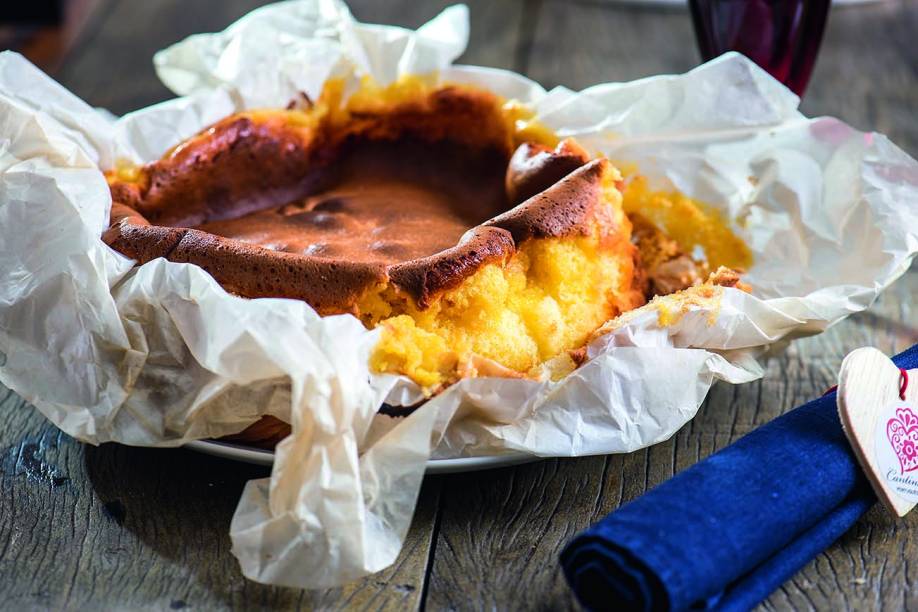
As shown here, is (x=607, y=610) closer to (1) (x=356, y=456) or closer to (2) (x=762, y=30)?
(1) (x=356, y=456)

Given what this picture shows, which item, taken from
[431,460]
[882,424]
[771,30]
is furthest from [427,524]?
[771,30]

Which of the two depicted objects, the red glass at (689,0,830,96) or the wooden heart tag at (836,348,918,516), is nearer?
the wooden heart tag at (836,348,918,516)

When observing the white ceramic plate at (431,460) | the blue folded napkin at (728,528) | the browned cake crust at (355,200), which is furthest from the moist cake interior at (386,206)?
the blue folded napkin at (728,528)

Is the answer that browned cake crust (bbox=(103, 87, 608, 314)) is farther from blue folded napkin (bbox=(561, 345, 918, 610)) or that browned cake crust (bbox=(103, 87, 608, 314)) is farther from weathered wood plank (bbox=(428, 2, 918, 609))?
blue folded napkin (bbox=(561, 345, 918, 610))

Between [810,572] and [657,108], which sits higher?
[657,108]

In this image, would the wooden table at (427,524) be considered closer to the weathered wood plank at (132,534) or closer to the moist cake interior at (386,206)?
the weathered wood plank at (132,534)

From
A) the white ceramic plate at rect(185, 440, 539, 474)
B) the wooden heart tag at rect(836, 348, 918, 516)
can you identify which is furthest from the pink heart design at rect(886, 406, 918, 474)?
the white ceramic plate at rect(185, 440, 539, 474)

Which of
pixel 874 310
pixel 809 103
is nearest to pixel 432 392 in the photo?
pixel 874 310
